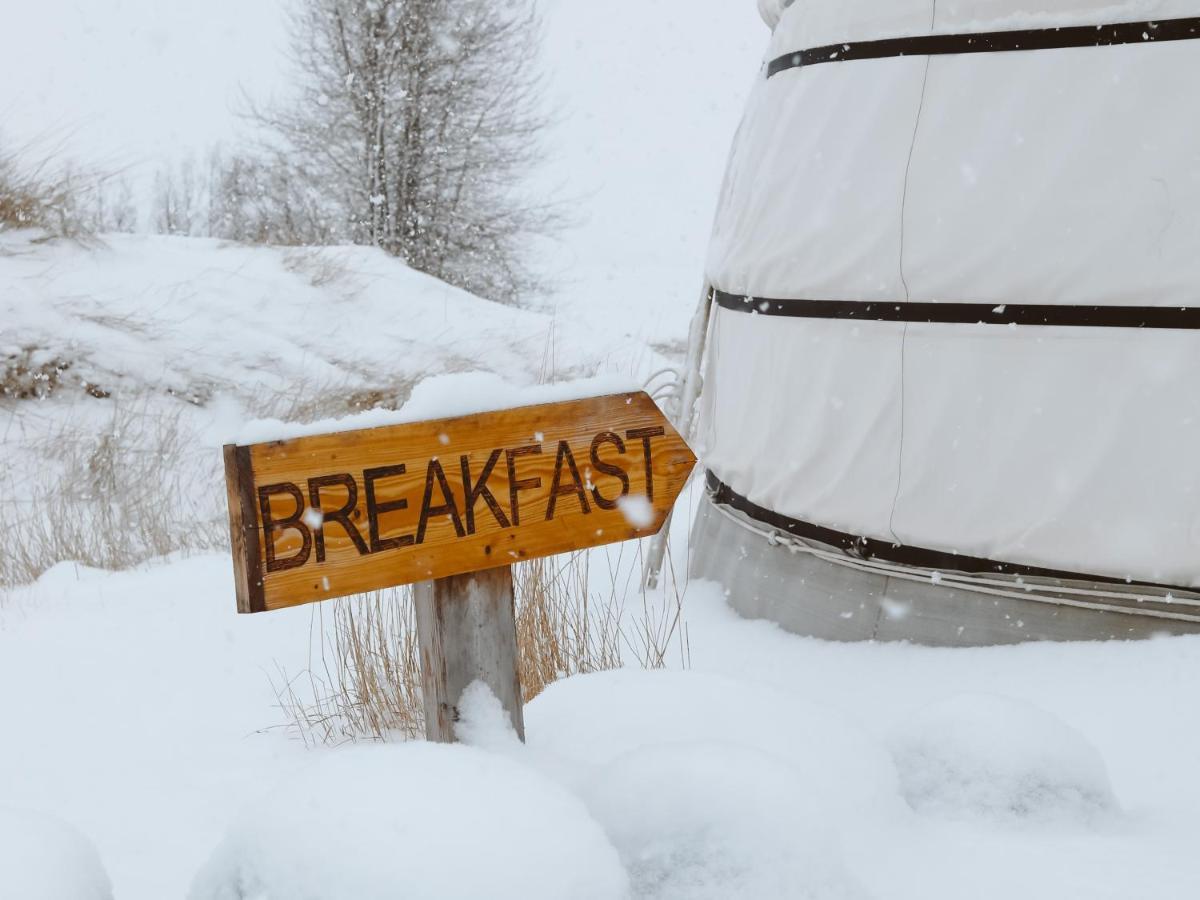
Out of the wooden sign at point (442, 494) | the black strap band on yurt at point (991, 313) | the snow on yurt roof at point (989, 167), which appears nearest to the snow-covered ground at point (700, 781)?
the wooden sign at point (442, 494)

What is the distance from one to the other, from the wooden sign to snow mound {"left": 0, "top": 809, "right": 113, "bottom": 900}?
32 centimetres

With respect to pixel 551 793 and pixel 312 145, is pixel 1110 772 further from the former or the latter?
pixel 312 145

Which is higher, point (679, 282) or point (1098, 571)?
point (1098, 571)

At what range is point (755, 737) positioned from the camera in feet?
5.74

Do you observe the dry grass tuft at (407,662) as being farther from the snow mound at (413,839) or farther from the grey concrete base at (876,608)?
the snow mound at (413,839)

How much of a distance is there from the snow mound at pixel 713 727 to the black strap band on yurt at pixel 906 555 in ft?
2.65

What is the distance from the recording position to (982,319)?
240 centimetres

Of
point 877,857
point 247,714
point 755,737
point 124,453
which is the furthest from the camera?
point 124,453

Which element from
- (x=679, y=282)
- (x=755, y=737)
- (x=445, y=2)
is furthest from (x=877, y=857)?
(x=679, y=282)

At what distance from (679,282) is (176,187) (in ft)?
52.7

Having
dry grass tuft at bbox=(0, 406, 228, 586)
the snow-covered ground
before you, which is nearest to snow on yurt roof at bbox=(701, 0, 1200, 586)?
the snow-covered ground

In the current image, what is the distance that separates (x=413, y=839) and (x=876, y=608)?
1.69m

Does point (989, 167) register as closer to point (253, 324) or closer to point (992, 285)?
point (992, 285)

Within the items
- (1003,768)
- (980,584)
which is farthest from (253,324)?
(1003,768)
